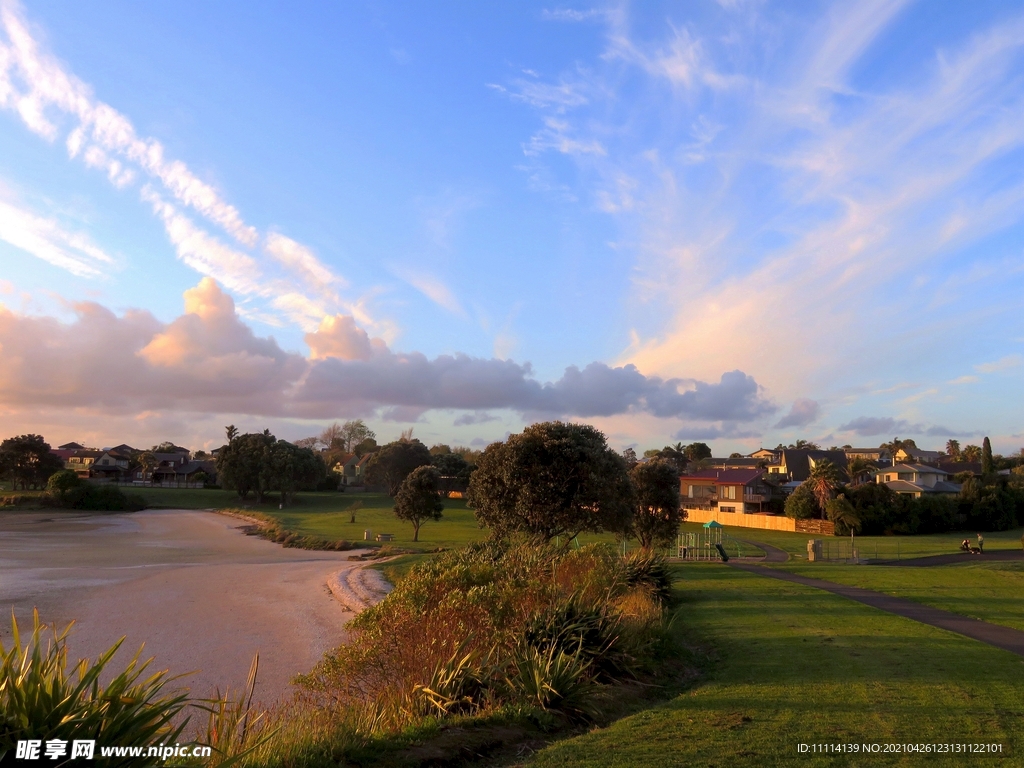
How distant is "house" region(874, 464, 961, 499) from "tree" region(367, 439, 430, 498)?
5279cm

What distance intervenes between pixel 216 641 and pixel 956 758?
17353 millimetres

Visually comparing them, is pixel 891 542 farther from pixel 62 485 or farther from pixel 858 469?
pixel 62 485

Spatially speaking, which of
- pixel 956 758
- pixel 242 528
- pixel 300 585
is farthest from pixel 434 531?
pixel 956 758

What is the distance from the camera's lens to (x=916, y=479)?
252ft

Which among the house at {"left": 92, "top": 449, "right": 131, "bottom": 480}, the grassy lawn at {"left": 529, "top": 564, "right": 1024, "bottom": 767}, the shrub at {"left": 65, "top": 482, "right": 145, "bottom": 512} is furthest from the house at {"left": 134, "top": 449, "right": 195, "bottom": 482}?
the grassy lawn at {"left": 529, "top": 564, "right": 1024, "bottom": 767}

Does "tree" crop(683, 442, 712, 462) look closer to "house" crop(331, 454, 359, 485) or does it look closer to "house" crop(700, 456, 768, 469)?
"house" crop(700, 456, 768, 469)

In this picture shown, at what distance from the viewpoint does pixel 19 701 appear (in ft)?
14.6

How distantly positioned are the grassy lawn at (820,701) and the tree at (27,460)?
9996cm

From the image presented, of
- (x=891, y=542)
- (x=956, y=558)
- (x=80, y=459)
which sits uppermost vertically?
(x=80, y=459)

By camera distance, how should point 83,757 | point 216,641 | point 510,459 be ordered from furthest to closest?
point 510,459
point 216,641
point 83,757

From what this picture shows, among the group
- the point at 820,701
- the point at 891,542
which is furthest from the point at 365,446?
the point at 820,701

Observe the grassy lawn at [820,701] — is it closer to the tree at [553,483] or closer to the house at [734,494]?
the tree at [553,483]

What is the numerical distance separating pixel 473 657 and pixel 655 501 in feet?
75.7

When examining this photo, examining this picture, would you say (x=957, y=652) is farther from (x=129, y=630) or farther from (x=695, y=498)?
(x=695, y=498)
